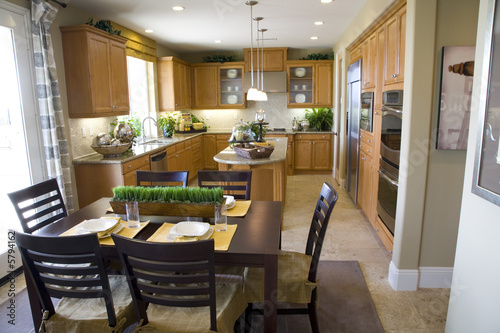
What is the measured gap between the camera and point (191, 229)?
1867 millimetres

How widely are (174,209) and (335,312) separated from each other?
1.39 metres

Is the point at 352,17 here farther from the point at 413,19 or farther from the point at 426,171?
the point at 426,171

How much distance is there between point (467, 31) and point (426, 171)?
1.01 m

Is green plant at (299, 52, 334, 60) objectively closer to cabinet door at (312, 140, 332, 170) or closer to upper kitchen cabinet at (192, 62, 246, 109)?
upper kitchen cabinet at (192, 62, 246, 109)

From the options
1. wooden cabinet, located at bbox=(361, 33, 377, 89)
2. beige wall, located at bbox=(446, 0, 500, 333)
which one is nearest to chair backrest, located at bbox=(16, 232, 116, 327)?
beige wall, located at bbox=(446, 0, 500, 333)

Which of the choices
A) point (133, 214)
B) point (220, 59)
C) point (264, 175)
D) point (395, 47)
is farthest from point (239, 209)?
point (220, 59)

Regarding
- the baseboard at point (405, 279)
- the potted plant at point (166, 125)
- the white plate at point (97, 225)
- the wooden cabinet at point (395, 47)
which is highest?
the wooden cabinet at point (395, 47)

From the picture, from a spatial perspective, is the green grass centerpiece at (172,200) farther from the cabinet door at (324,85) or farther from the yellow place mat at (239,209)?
the cabinet door at (324,85)

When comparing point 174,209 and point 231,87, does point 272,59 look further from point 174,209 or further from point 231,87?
point 174,209

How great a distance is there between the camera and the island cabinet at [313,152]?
696cm

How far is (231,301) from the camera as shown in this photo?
1694 mm

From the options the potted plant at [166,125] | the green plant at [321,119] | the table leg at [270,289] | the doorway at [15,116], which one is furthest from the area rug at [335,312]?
the green plant at [321,119]

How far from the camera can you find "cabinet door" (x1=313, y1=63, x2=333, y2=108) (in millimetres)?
7000

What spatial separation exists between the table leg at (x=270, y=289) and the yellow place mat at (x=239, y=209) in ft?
1.89
